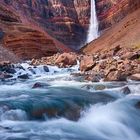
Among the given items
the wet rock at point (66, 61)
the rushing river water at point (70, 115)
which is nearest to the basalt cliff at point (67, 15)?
the wet rock at point (66, 61)

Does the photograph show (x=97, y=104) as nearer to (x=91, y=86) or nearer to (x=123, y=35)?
(x=91, y=86)

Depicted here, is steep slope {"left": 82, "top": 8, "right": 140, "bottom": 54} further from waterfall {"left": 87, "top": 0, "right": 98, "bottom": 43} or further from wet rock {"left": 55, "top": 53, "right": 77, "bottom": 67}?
wet rock {"left": 55, "top": 53, "right": 77, "bottom": 67}

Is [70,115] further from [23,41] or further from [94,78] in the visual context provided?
[23,41]

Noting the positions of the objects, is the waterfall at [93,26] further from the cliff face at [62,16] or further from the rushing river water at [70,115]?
the rushing river water at [70,115]

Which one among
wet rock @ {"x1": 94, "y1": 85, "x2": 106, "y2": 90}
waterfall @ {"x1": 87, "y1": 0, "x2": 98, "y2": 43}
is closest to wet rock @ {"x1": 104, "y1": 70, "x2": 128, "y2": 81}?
wet rock @ {"x1": 94, "y1": 85, "x2": 106, "y2": 90}

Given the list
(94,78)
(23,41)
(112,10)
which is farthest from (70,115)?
(112,10)

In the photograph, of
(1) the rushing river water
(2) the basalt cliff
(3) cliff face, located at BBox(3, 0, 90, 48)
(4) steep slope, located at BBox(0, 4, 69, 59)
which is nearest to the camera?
(1) the rushing river water

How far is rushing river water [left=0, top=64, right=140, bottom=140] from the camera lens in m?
10.6

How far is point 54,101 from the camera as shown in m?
12.8

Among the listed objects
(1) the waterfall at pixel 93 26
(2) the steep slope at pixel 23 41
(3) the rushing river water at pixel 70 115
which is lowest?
→ (3) the rushing river water at pixel 70 115

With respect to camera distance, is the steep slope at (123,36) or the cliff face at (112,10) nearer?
the steep slope at (123,36)

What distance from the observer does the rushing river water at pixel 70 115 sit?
1056 centimetres

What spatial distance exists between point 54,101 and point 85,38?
7252 centimetres

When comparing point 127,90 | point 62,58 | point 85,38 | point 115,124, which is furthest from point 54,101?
point 85,38
